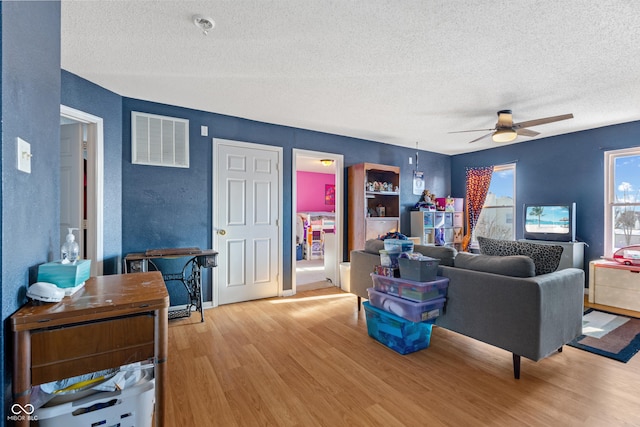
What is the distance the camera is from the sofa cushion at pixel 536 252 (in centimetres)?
217

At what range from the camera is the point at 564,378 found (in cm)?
205

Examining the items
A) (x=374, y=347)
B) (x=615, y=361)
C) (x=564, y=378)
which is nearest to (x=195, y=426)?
(x=374, y=347)

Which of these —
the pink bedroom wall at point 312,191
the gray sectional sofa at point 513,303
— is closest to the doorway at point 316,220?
the pink bedroom wall at point 312,191

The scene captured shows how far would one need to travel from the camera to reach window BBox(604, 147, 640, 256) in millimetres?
3934

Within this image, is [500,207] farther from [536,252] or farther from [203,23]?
[203,23]

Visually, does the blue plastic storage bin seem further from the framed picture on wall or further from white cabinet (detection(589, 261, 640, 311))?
the framed picture on wall

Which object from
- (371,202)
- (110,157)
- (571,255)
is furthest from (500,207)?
(110,157)

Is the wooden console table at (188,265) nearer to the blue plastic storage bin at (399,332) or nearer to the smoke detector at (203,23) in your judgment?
the blue plastic storage bin at (399,332)

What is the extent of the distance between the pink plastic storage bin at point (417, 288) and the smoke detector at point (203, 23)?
2342 mm

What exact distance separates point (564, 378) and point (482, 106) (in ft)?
8.84

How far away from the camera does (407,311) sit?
236cm

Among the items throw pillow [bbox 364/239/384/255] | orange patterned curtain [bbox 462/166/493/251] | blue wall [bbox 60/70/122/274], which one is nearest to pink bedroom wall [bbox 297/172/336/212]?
orange patterned curtain [bbox 462/166/493/251]

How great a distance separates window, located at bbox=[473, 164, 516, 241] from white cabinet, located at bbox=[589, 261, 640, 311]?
1.52 meters

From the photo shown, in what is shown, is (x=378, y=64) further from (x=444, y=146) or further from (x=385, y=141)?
(x=444, y=146)
